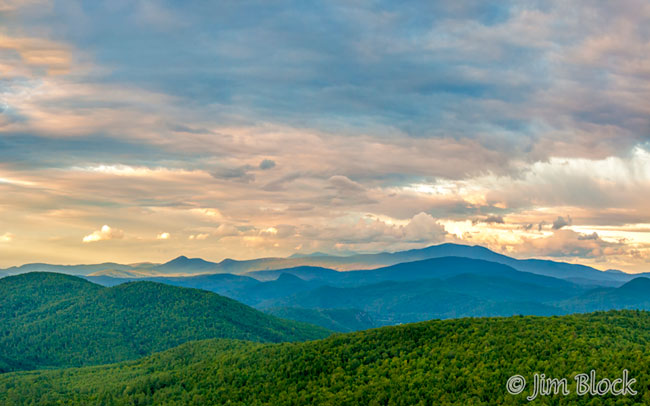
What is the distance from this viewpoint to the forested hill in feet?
258

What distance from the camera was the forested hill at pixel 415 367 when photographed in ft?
258

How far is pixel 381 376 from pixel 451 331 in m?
22.2

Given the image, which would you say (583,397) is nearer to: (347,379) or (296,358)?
(347,379)

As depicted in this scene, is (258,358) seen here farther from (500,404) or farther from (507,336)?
(500,404)

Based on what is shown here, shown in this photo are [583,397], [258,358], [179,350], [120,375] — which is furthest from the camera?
[179,350]

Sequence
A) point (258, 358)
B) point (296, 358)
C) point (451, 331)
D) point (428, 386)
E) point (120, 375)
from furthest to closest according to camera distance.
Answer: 1. point (120, 375)
2. point (258, 358)
3. point (296, 358)
4. point (451, 331)
5. point (428, 386)

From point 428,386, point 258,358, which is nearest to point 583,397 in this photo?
point 428,386

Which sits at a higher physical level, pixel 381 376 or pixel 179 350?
pixel 381 376

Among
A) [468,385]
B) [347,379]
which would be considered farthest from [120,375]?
[468,385]

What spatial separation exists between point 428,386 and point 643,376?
3161 cm

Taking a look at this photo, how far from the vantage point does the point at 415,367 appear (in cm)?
9519

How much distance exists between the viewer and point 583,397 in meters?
69.5

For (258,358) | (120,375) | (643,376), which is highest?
(643,376)

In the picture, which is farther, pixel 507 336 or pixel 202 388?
pixel 202 388
